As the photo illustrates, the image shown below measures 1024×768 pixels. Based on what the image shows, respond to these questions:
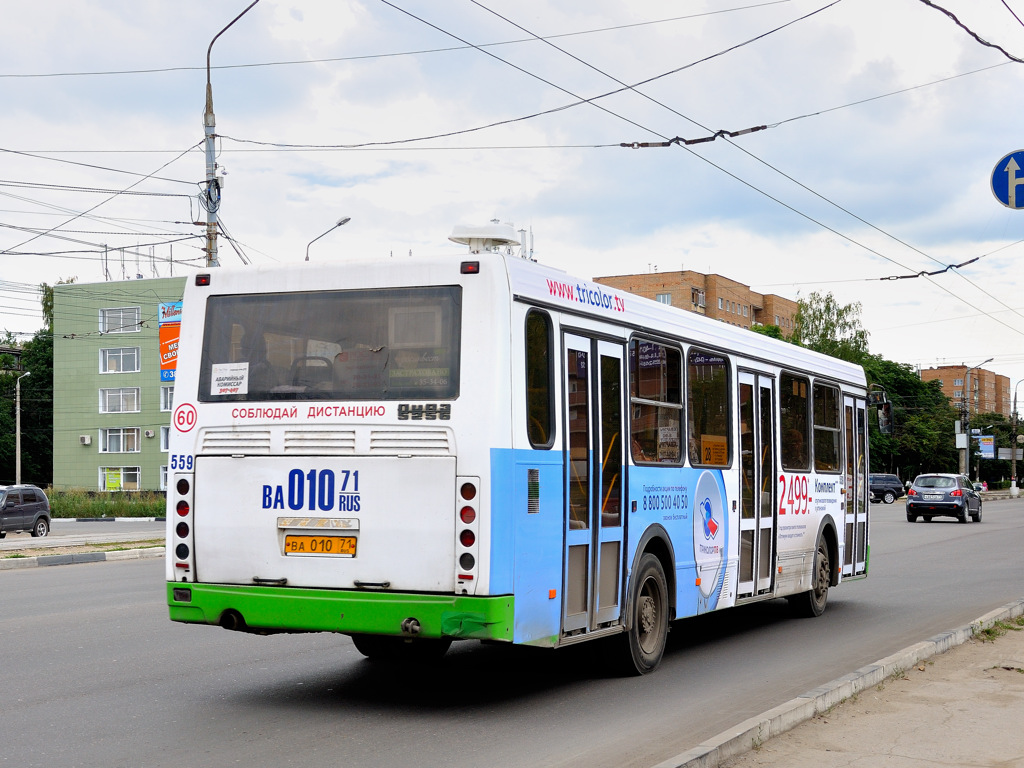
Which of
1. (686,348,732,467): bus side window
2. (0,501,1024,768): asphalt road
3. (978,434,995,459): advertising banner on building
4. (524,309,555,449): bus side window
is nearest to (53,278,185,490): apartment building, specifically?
(0,501,1024,768): asphalt road

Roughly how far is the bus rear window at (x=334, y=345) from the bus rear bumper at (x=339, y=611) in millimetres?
1255

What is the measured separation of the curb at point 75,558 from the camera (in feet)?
70.5

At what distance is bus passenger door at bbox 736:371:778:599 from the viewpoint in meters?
11.3

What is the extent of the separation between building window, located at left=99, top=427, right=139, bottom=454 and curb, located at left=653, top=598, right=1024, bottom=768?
69037mm

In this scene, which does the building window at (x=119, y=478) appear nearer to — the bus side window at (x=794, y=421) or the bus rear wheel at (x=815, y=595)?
the bus rear wheel at (x=815, y=595)

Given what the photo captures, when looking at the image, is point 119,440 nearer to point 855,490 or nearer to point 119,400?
point 119,400

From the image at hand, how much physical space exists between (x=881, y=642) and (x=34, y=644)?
7.76m

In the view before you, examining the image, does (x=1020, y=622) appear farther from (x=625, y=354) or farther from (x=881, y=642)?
(x=625, y=354)

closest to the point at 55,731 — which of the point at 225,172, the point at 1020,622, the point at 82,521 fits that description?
the point at 1020,622

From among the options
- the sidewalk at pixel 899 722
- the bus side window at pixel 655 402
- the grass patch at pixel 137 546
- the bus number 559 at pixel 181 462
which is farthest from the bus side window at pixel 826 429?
the grass patch at pixel 137 546

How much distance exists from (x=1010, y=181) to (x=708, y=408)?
20.0 ft

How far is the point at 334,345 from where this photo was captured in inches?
310

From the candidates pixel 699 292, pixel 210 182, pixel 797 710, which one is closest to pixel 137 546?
pixel 210 182

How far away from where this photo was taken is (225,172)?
2317cm
